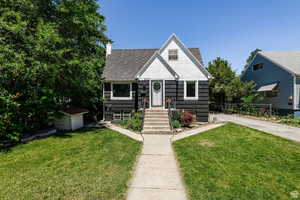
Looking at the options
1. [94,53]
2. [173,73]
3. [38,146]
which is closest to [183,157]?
[38,146]

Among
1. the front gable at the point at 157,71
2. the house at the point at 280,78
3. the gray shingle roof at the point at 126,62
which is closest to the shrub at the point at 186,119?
the front gable at the point at 157,71

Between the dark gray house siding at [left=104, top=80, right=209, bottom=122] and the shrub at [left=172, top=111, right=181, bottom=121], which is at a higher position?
the dark gray house siding at [left=104, top=80, right=209, bottom=122]

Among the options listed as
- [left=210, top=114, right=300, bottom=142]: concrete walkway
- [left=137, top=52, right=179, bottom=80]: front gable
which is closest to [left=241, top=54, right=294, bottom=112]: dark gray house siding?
[left=210, top=114, right=300, bottom=142]: concrete walkway

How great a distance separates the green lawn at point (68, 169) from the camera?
9.83 feet

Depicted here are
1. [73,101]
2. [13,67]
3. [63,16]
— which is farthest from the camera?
[73,101]

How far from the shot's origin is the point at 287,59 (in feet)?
48.3

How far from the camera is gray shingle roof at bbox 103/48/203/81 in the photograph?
11.7 m

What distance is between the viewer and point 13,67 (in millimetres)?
5742

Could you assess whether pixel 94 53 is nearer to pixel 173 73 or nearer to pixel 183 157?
pixel 173 73

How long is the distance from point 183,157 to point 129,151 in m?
2.16

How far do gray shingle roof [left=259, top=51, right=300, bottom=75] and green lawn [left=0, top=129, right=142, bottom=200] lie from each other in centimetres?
1695

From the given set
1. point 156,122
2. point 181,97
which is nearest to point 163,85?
point 181,97

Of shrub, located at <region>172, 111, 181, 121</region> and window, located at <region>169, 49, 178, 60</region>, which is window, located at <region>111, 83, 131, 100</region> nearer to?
shrub, located at <region>172, 111, 181, 121</region>

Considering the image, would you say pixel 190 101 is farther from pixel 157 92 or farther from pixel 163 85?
pixel 157 92
